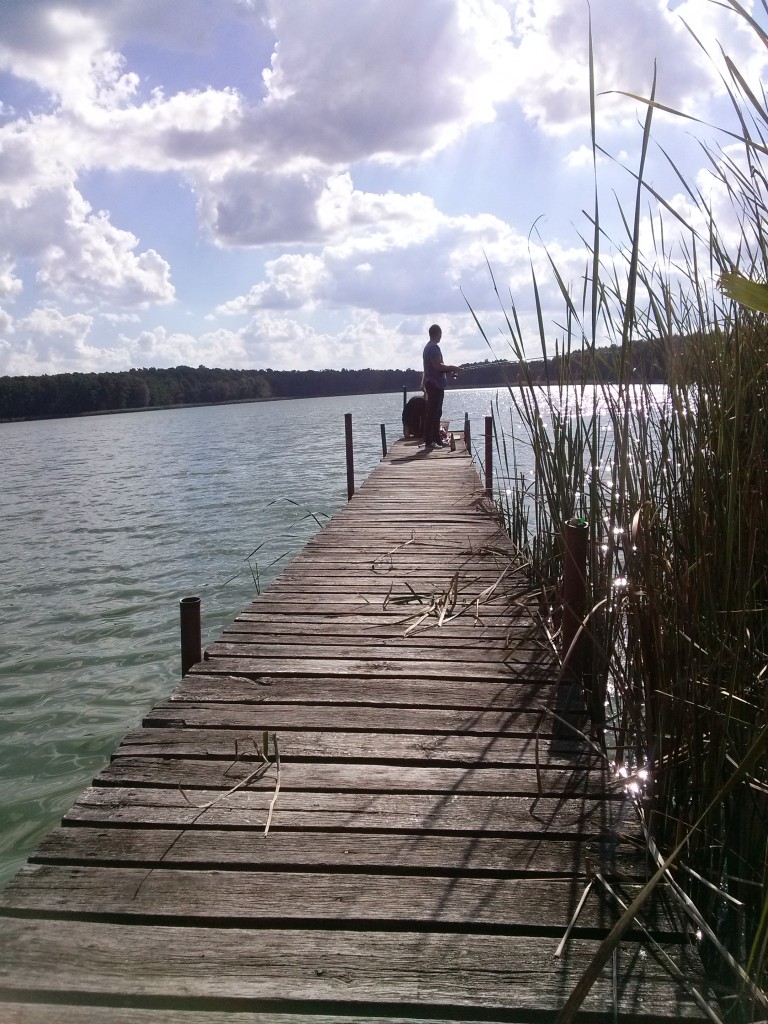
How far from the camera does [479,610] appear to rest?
406cm

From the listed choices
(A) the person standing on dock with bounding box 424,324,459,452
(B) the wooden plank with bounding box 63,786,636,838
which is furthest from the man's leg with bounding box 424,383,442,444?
(B) the wooden plank with bounding box 63,786,636,838

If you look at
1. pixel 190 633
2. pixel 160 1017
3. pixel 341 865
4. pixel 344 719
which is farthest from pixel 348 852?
pixel 190 633

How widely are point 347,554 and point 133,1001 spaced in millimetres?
4058

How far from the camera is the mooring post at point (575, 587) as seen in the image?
277cm

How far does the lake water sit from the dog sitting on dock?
1779 mm

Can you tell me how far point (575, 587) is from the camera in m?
2.91

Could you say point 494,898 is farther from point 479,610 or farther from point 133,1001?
point 479,610

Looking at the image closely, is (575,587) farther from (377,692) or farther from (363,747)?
(363,747)

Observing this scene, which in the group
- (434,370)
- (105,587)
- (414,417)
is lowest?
(105,587)

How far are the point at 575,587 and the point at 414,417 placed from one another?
11.3m

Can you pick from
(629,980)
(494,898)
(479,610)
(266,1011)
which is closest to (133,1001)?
(266,1011)

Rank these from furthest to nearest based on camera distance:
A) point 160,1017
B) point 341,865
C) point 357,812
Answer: point 357,812 → point 341,865 → point 160,1017

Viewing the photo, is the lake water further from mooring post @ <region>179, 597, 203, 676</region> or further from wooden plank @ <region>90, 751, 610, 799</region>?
wooden plank @ <region>90, 751, 610, 799</region>

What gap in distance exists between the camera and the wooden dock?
1518 millimetres
